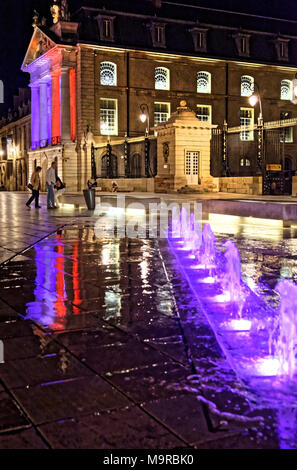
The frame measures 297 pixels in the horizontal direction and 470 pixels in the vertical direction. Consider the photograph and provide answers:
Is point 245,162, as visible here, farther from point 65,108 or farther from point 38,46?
point 38,46

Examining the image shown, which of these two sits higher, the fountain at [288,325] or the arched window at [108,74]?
the arched window at [108,74]

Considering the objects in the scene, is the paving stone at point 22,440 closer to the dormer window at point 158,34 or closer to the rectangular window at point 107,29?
the rectangular window at point 107,29

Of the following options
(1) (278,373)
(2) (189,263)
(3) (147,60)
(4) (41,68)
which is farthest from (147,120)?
(1) (278,373)

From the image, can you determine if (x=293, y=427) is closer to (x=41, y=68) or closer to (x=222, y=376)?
(x=222, y=376)

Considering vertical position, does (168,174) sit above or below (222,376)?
above

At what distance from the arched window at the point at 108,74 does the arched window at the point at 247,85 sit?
46.0ft

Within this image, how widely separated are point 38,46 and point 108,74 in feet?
40.9

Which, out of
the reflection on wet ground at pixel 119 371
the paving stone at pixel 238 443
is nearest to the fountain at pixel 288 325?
the reflection on wet ground at pixel 119 371

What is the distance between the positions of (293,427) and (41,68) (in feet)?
202

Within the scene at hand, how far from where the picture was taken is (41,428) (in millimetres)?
2850

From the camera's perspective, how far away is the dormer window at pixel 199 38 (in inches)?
2147

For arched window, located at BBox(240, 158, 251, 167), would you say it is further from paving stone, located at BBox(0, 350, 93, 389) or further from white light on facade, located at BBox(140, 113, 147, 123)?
paving stone, located at BBox(0, 350, 93, 389)

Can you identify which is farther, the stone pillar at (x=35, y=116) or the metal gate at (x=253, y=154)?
the stone pillar at (x=35, y=116)

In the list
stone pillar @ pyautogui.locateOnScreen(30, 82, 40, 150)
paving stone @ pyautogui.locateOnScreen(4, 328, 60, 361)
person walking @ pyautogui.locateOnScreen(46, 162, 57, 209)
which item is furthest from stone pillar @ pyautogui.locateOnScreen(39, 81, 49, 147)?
paving stone @ pyautogui.locateOnScreen(4, 328, 60, 361)
